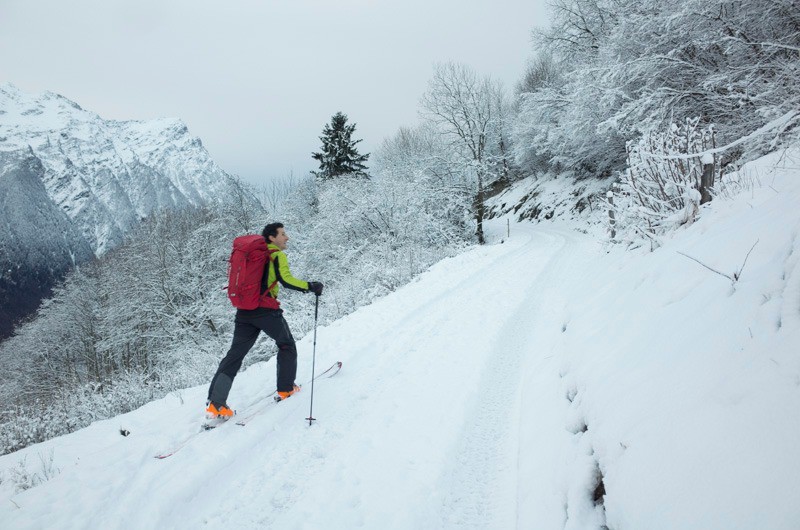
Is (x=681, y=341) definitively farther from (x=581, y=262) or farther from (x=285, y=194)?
(x=285, y=194)

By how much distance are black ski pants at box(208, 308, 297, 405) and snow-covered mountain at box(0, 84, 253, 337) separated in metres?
59.8

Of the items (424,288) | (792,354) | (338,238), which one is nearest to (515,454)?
(792,354)

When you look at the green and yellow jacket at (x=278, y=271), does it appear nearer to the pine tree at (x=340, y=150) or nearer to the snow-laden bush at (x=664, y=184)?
the snow-laden bush at (x=664, y=184)

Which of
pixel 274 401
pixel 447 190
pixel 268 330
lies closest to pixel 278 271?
pixel 268 330

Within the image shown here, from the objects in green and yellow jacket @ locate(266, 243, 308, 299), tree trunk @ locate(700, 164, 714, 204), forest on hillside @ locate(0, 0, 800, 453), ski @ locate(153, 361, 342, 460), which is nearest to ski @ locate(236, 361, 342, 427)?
ski @ locate(153, 361, 342, 460)

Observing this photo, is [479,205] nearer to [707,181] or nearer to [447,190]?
[447,190]

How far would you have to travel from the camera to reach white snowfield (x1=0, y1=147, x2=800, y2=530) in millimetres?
1499

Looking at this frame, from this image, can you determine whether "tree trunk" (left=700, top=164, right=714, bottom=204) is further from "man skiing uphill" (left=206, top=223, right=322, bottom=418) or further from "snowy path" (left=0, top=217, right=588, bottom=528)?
"man skiing uphill" (left=206, top=223, right=322, bottom=418)

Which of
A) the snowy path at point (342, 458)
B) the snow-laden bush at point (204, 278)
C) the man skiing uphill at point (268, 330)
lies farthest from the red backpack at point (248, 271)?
the snow-laden bush at point (204, 278)

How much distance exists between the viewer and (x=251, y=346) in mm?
4176

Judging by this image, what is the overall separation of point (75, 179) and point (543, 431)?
5824 inches

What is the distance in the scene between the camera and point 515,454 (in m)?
3.12

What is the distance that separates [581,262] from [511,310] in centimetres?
450

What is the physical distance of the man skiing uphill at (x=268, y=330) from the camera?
13.0 feet
